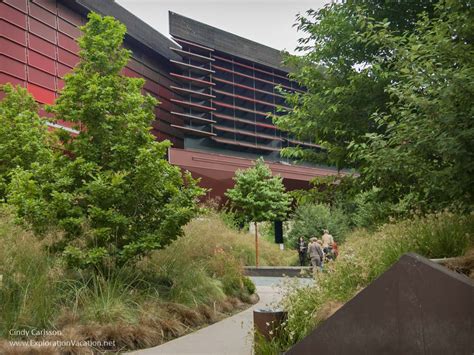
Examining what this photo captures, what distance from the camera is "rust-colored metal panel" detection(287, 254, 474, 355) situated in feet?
12.5

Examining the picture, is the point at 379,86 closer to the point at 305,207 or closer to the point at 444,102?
the point at 444,102

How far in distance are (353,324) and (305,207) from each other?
25056 mm

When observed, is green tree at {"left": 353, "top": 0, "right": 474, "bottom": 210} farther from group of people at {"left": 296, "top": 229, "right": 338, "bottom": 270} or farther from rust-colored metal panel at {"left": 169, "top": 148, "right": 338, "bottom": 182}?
rust-colored metal panel at {"left": 169, "top": 148, "right": 338, "bottom": 182}

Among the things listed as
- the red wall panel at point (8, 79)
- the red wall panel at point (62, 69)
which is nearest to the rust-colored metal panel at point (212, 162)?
the red wall panel at point (62, 69)

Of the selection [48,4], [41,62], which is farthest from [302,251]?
[48,4]

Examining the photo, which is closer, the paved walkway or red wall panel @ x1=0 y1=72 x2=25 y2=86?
the paved walkway

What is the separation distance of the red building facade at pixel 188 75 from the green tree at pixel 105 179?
2426 cm

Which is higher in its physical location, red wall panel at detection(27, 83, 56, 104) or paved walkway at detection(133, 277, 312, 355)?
red wall panel at detection(27, 83, 56, 104)

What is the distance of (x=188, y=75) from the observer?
2013 inches

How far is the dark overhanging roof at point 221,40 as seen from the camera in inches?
1923

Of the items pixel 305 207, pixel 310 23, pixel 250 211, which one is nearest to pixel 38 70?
pixel 250 211

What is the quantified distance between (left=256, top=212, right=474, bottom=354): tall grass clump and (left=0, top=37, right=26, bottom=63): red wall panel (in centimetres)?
2917

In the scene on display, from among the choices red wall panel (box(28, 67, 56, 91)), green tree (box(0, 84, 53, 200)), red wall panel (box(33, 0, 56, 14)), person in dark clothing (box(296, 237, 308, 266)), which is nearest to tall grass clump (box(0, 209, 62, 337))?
green tree (box(0, 84, 53, 200))

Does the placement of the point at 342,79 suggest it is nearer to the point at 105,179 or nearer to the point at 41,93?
the point at 105,179
